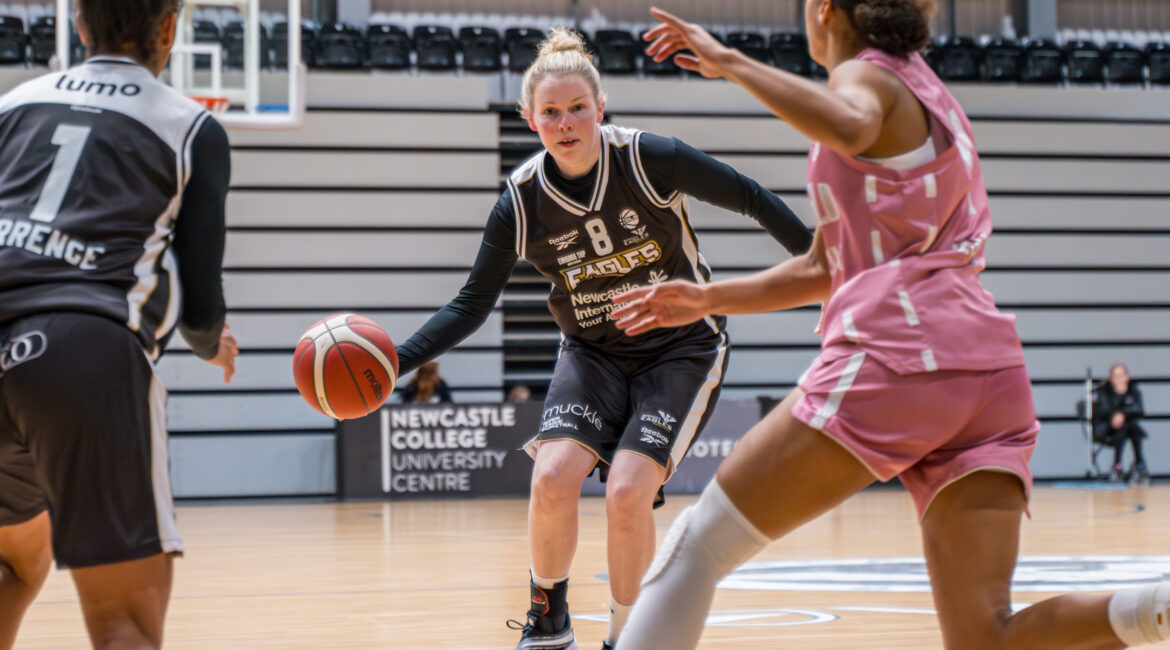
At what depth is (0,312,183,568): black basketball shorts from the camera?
1932 millimetres

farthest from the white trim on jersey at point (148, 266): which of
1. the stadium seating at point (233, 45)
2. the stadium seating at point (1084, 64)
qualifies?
the stadium seating at point (1084, 64)

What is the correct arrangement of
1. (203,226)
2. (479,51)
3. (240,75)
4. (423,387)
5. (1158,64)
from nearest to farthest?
(203,226) → (240,75) → (423,387) → (479,51) → (1158,64)

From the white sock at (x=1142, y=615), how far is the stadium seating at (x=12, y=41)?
12234mm

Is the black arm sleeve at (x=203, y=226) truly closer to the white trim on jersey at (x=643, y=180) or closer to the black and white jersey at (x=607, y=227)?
the black and white jersey at (x=607, y=227)

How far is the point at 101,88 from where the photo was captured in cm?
211

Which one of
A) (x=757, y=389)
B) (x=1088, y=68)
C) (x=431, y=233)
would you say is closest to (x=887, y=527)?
(x=757, y=389)

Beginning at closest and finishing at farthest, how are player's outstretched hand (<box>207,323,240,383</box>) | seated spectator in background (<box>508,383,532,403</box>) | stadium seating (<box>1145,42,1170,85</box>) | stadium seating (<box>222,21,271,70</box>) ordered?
player's outstretched hand (<box>207,323,240,383</box>) < stadium seating (<box>222,21,271,70</box>) < seated spectator in background (<box>508,383,532,403</box>) < stadium seating (<box>1145,42,1170,85</box>)

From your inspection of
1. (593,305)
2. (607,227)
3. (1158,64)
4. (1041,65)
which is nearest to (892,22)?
(607,227)

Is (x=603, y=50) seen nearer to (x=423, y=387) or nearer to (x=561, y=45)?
(x=423, y=387)

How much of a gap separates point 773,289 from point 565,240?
1524 millimetres

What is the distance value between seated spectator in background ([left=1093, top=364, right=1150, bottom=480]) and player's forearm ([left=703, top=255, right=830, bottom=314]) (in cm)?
1145

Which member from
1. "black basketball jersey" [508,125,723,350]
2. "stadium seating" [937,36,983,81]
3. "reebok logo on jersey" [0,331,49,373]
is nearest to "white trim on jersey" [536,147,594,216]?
"black basketball jersey" [508,125,723,350]

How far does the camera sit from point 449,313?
12.3 feet

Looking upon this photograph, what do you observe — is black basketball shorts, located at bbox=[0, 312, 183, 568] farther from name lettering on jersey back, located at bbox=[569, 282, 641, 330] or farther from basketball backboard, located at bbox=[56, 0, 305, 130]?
basketball backboard, located at bbox=[56, 0, 305, 130]
